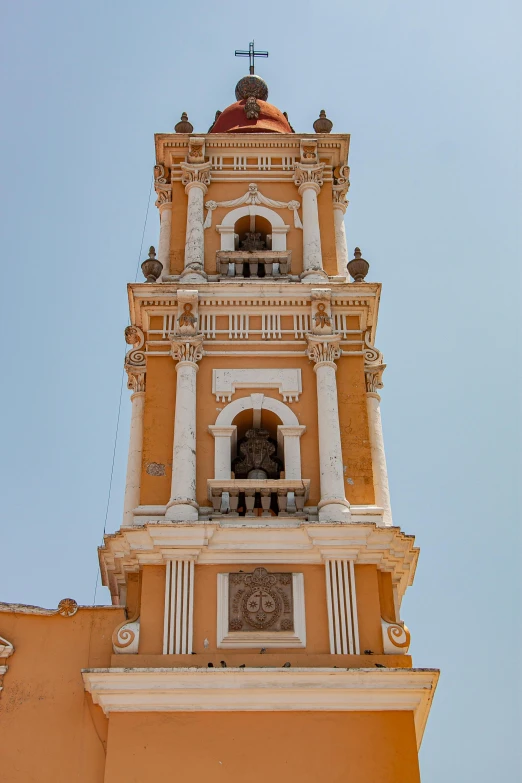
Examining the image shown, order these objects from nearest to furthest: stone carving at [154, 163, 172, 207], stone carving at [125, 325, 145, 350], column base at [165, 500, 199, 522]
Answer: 1. column base at [165, 500, 199, 522]
2. stone carving at [125, 325, 145, 350]
3. stone carving at [154, 163, 172, 207]

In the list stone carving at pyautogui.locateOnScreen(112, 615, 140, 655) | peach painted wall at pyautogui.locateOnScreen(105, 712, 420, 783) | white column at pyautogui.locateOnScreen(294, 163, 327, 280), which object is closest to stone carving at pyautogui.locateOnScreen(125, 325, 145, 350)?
white column at pyautogui.locateOnScreen(294, 163, 327, 280)

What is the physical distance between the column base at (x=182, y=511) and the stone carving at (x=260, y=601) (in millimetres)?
903

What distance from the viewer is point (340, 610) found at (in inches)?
549

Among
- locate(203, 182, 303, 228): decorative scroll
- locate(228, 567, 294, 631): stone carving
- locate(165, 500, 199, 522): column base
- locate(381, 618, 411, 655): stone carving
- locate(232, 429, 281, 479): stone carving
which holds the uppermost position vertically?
locate(203, 182, 303, 228): decorative scroll

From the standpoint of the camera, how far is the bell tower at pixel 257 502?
42.9 ft

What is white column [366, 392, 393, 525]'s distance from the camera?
51.2 ft

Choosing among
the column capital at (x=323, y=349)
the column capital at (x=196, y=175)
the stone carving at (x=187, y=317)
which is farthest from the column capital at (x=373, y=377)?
the column capital at (x=196, y=175)

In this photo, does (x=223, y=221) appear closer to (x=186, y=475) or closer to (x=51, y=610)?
(x=186, y=475)

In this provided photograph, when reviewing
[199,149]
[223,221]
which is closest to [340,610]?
[223,221]

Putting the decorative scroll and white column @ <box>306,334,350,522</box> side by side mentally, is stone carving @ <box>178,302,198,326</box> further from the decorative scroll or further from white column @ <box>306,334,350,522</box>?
the decorative scroll

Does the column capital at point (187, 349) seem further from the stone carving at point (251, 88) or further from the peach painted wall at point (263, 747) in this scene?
the stone carving at point (251, 88)

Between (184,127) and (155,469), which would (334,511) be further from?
(184,127)

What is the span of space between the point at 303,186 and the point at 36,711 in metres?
8.82

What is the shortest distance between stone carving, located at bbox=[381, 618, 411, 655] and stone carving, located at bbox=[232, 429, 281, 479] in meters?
2.73
